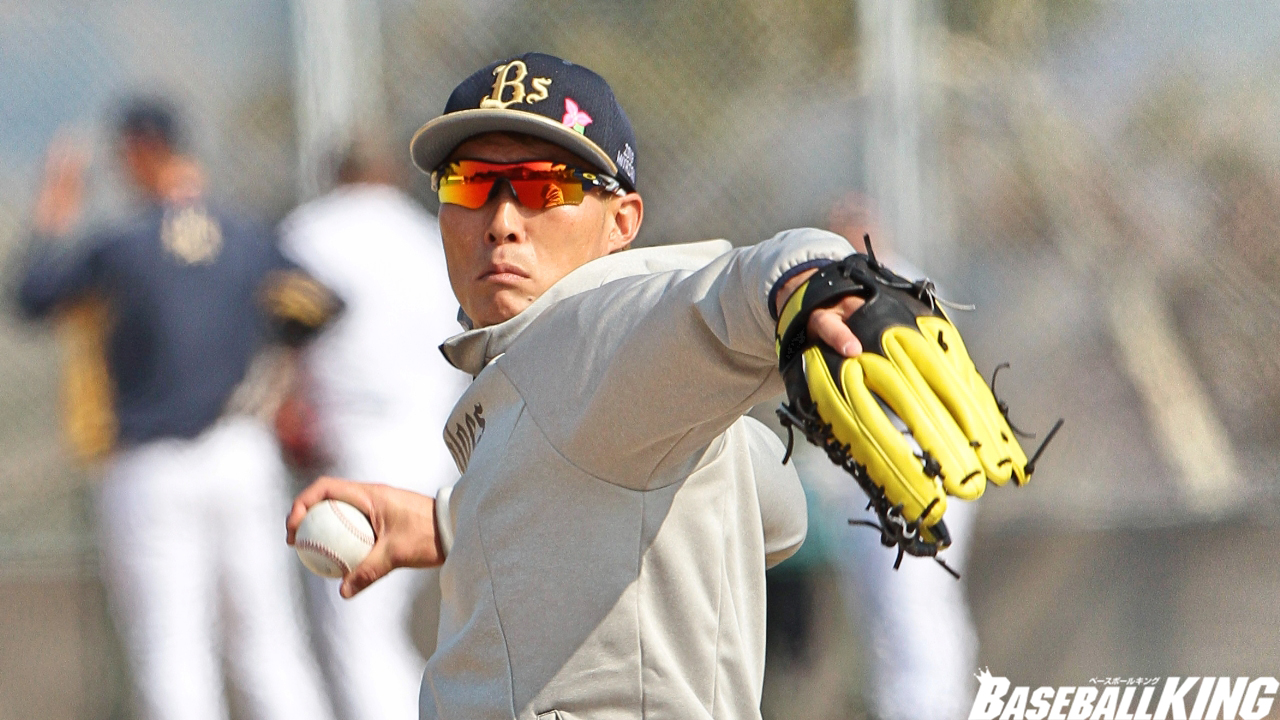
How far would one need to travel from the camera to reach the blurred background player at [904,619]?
16.5ft

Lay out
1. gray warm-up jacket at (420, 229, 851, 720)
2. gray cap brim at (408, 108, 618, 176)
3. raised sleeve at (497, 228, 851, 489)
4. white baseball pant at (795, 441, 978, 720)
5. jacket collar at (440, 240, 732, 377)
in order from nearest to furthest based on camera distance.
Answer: raised sleeve at (497, 228, 851, 489)
gray warm-up jacket at (420, 229, 851, 720)
jacket collar at (440, 240, 732, 377)
gray cap brim at (408, 108, 618, 176)
white baseball pant at (795, 441, 978, 720)

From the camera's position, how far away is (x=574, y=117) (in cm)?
227

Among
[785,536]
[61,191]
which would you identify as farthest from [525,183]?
[61,191]

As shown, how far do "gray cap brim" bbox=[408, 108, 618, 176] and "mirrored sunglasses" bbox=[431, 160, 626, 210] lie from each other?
0.11 ft

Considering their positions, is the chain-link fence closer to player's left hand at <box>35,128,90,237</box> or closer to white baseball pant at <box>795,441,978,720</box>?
player's left hand at <box>35,128,90,237</box>

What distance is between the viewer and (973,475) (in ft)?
4.42

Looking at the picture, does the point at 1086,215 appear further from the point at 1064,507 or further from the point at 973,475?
the point at 973,475

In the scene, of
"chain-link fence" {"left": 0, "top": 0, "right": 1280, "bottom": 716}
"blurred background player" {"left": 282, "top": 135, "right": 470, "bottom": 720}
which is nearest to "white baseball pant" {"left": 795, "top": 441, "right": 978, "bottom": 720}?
"chain-link fence" {"left": 0, "top": 0, "right": 1280, "bottom": 716}

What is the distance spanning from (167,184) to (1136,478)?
3.74m

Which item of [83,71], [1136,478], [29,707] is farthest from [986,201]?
[29,707]

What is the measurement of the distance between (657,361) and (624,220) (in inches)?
35.1

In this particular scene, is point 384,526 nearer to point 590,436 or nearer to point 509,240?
point 509,240

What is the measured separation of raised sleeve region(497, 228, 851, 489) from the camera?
1.49 m

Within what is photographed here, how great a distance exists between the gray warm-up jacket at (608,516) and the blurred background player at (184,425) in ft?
8.37
